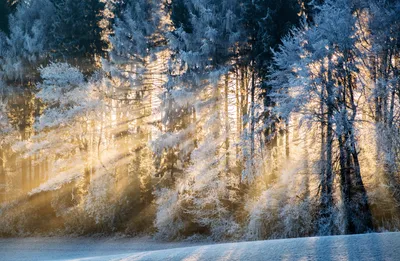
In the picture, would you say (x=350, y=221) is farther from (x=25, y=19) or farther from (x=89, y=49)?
(x=25, y=19)

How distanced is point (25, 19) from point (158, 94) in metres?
11.5

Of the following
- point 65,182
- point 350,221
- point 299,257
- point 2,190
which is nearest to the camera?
point 299,257

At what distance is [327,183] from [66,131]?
14.2 metres

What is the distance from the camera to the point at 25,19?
26.7 meters

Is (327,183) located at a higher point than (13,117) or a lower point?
lower

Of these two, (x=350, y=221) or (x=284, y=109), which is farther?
(x=284, y=109)

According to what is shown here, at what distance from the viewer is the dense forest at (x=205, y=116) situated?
554 inches

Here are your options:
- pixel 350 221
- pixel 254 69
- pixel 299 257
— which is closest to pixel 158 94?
pixel 254 69

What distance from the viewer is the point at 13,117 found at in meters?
26.3

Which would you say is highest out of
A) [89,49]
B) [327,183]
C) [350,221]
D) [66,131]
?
[89,49]

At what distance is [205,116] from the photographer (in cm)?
2105

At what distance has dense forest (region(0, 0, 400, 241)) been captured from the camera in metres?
14.1

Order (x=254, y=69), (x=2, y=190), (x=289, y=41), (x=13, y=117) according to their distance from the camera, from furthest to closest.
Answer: (x=13, y=117)
(x=2, y=190)
(x=254, y=69)
(x=289, y=41)

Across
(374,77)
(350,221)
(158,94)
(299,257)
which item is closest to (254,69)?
(158,94)
